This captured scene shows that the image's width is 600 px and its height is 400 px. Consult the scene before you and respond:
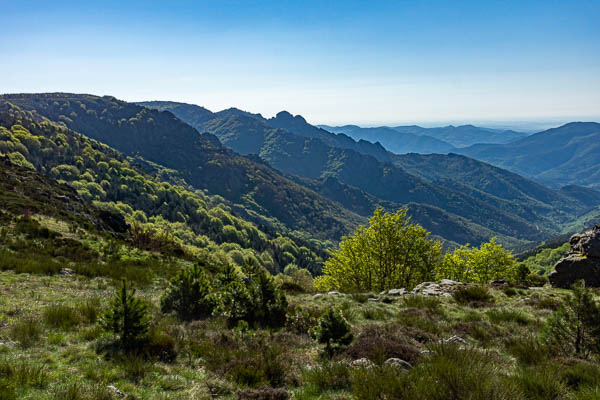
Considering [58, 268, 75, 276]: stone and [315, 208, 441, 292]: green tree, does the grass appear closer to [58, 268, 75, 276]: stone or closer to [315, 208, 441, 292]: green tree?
[58, 268, 75, 276]: stone

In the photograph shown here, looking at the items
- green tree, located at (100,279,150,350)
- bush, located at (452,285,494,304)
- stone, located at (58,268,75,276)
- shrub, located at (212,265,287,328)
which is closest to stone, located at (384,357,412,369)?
shrub, located at (212,265,287,328)

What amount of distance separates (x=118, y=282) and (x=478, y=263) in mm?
39639

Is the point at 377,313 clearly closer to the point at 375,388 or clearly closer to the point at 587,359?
the point at 587,359

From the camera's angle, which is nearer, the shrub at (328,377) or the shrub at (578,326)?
the shrub at (328,377)

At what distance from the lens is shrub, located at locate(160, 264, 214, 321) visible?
1280 cm

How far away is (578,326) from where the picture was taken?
9109 mm

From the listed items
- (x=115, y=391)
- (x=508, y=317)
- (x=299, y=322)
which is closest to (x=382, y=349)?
(x=299, y=322)

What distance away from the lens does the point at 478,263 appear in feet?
130

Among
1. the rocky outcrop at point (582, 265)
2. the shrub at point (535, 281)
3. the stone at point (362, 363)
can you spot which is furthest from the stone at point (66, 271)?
the shrub at point (535, 281)

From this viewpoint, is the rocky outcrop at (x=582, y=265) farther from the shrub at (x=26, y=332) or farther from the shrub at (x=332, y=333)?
the shrub at (x=26, y=332)

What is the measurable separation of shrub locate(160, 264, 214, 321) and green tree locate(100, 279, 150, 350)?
3.99 m

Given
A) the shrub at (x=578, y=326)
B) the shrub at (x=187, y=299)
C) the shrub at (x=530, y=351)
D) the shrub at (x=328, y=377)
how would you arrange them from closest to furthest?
the shrub at (x=328, y=377) → the shrub at (x=530, y=351) → the shrub at (x=578, y=326) → the shrub at (x=187, y=299)

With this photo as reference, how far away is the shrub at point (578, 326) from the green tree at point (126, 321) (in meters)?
12.1

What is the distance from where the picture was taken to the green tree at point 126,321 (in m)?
8.48
